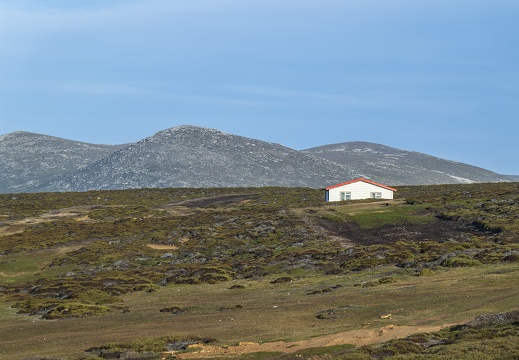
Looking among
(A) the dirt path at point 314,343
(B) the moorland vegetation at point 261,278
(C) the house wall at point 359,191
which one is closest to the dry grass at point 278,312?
(B) the moorland vegetation at point 261,278

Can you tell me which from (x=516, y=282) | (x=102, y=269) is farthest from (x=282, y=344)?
(x=102, y=269)

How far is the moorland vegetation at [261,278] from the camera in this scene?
4125 cm

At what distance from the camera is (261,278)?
7156cm

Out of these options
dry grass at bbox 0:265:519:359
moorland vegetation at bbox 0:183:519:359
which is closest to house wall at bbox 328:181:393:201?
moorland vegetation at bbox 0:183:519:359

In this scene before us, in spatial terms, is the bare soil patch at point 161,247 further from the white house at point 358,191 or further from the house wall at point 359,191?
the house wall at point 359,191

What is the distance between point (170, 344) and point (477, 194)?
101m

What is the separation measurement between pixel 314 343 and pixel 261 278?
3350cm

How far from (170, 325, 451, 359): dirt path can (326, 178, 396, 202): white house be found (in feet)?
316

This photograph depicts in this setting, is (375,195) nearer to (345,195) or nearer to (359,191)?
(359,191)

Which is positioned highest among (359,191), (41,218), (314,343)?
(359,191)

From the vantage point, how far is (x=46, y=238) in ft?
335

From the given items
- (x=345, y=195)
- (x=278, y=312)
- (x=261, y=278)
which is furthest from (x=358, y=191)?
(x=278, y=312)

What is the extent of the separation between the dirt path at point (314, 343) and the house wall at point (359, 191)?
9630 cm

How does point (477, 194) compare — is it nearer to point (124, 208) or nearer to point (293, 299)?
point (124, 208)
